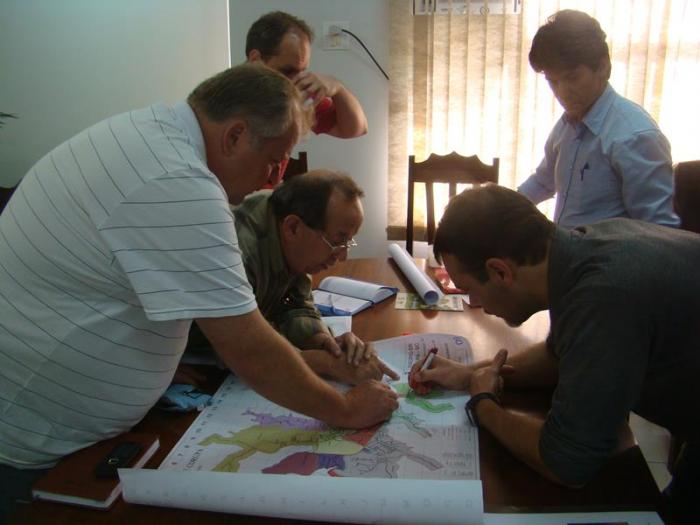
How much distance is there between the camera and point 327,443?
→ 912 millimetres

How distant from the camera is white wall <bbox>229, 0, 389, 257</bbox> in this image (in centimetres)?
322

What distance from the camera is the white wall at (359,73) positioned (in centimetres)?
322

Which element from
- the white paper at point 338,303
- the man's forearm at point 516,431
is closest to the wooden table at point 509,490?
the man's forearm at point 516,431

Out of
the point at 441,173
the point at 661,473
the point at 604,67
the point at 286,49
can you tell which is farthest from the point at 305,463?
the point at 441,173

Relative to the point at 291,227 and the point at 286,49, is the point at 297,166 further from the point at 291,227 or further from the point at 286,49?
the point at 291,227

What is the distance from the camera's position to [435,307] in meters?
1.59

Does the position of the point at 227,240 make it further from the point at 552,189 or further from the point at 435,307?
the point at 552,189

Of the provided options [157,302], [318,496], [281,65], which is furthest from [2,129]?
[318,496]

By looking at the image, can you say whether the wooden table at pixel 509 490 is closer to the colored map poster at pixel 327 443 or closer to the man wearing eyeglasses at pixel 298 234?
the colored map poster at pixel 327 443

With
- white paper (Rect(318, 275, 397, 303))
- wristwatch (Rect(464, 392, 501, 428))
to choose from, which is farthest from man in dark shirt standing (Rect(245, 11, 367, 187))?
wristwatch (Rect(464, 392, 501, 428))

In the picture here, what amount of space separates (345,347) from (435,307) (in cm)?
43

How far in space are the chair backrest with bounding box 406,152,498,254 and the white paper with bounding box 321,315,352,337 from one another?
1126 mm

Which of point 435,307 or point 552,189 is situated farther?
point 552,189

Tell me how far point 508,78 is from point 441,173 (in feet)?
3.26
